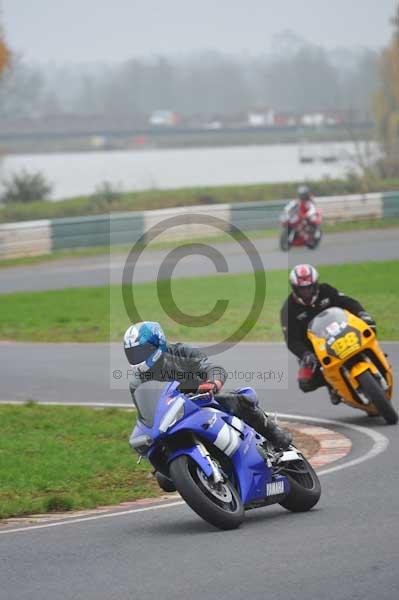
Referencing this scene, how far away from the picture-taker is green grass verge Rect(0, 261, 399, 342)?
20.0 m

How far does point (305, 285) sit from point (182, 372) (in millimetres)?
4525

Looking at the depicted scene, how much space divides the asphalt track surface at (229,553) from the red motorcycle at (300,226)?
69.4 ft

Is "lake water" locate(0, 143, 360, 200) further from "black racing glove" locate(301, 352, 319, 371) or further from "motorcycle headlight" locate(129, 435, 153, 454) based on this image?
"motorcycle headlight" locate(129, 435, 153, 454)

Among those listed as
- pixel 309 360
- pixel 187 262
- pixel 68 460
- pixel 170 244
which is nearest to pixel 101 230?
pixel 170 244

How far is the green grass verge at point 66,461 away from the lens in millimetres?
9656

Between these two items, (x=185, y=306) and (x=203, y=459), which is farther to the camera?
(x=185, y=306)

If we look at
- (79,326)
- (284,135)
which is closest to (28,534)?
(79,326)

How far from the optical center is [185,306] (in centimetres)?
2256

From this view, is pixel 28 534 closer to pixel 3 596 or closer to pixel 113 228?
pixel 3 596

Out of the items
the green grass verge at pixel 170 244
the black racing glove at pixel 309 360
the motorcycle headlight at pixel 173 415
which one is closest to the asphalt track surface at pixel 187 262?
the green grass verge at pixel 170 244

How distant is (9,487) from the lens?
10.0 meters

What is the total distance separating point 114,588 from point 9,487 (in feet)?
11.9

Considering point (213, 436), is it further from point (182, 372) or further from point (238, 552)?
point (238, 552)

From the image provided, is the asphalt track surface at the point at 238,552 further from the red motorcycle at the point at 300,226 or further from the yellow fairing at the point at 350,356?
the red motorcycle at the point at 300,226
